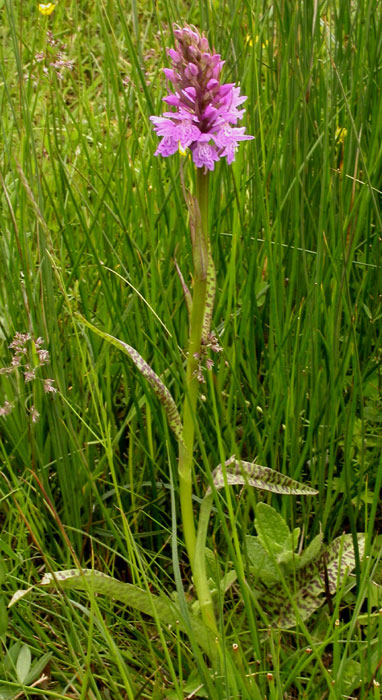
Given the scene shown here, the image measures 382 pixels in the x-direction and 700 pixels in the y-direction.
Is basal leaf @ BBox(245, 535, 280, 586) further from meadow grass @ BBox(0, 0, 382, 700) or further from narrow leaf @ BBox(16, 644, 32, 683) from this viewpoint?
narrow leaf @ BBox(16, 644, 32, 683)

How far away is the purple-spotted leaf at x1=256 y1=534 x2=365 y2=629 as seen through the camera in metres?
0.95

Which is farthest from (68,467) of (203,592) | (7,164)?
(7,164)

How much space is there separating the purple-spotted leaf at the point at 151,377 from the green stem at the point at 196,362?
0.02 meters

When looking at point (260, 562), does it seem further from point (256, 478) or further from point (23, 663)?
point (23, 663)

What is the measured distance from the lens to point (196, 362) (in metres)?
0.86

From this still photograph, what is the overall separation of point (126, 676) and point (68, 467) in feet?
1.10

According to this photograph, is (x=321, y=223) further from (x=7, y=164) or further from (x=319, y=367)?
(x=7, y=164)

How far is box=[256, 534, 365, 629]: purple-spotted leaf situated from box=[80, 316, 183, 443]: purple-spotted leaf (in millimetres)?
264

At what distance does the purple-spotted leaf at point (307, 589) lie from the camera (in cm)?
95

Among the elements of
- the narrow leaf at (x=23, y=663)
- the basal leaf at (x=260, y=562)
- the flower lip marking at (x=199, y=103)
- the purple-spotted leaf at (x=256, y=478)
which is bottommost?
the narrow leaf at (x=23, y=663)

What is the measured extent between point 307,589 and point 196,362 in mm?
350

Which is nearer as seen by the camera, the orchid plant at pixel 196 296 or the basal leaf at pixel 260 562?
the orchid plant at pixel 196 296

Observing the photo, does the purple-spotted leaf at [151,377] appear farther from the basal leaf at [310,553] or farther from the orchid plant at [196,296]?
the basal leaf at [310,553]

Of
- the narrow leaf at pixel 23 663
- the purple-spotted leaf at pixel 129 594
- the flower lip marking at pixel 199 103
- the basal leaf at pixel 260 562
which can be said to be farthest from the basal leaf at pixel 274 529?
the flower lip marking at pixel 199 103
